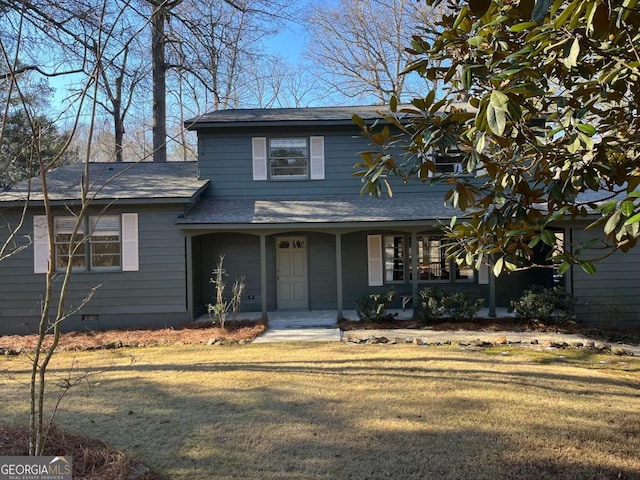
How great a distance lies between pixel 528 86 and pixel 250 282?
1005cm

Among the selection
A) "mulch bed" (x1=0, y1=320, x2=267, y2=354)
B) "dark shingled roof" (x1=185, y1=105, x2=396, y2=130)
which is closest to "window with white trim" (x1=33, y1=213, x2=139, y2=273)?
"mulch bed" (x1=0, y1=320, x2=267, y2=354)

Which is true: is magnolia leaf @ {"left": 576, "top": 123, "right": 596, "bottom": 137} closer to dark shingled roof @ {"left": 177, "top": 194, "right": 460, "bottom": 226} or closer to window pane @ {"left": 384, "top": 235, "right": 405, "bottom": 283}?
dark shingled roof @ {"left": 177, "top": 194, "right": 460, "bottom": 226}

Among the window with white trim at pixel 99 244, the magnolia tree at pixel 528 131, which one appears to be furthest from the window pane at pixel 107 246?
the magnolia tree at pixel 528 131

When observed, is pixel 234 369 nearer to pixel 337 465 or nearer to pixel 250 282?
pixel 337 465

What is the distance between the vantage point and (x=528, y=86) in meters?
2.45

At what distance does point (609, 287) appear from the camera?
10156 millimetres

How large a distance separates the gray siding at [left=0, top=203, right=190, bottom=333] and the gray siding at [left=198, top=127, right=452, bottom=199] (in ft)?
6.63

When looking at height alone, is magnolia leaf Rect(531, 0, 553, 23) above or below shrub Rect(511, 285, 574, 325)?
above

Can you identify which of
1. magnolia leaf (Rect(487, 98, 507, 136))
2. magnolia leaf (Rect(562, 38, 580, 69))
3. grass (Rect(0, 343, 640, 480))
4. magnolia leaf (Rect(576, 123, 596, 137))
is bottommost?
grass (Rect(0, 343, 640, 480))

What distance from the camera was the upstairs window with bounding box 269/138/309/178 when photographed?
1200 centimetres

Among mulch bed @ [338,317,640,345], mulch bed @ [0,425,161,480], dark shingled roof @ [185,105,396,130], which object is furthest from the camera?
dark shingled roof @ [185,105,396,130]

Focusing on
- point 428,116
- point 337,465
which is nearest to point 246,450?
point 337,465

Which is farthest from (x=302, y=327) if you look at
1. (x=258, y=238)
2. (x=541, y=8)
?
(x=541, y=8)

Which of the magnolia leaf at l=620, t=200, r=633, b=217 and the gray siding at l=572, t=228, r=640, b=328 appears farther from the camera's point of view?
the gray siding at l=572, t=228, r=640, b=328
